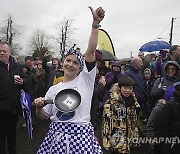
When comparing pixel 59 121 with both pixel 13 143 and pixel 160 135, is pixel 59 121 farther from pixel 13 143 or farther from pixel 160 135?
pixel 13 143

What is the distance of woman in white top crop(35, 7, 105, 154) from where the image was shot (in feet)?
7.09

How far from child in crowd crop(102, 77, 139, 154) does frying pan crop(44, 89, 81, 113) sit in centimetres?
129

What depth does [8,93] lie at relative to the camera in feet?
12.4

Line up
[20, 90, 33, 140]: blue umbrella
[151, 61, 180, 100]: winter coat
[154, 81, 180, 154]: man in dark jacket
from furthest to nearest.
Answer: [151, 61, 180, 100]: winter coat, [20, 90, 33, 140]: blue umbrella, [154, 81, 180, 154]: man in dark jacket

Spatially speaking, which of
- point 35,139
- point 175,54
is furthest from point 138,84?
point 35,139

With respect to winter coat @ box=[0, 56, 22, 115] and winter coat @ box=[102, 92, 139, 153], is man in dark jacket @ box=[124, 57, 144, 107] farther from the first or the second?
winter coat @ box=[0, 56, 22, 115]

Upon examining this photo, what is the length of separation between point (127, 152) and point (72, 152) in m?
1.40

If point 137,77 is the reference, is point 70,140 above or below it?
below

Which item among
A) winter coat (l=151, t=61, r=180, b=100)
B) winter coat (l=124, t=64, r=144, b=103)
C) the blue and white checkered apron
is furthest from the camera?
winter coat (l=124, t=64, r=144, b=103)

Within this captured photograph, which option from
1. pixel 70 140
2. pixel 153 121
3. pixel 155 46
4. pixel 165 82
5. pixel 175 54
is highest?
pixel 155 46

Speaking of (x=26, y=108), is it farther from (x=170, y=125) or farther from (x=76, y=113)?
(x=170, y=125)

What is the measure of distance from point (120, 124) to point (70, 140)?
139 centimetres

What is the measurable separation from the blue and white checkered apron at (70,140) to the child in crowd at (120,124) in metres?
1.12

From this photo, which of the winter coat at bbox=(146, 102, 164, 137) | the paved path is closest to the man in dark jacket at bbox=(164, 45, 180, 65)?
the winter coat at bbox=(146, 102, 164, 137)
